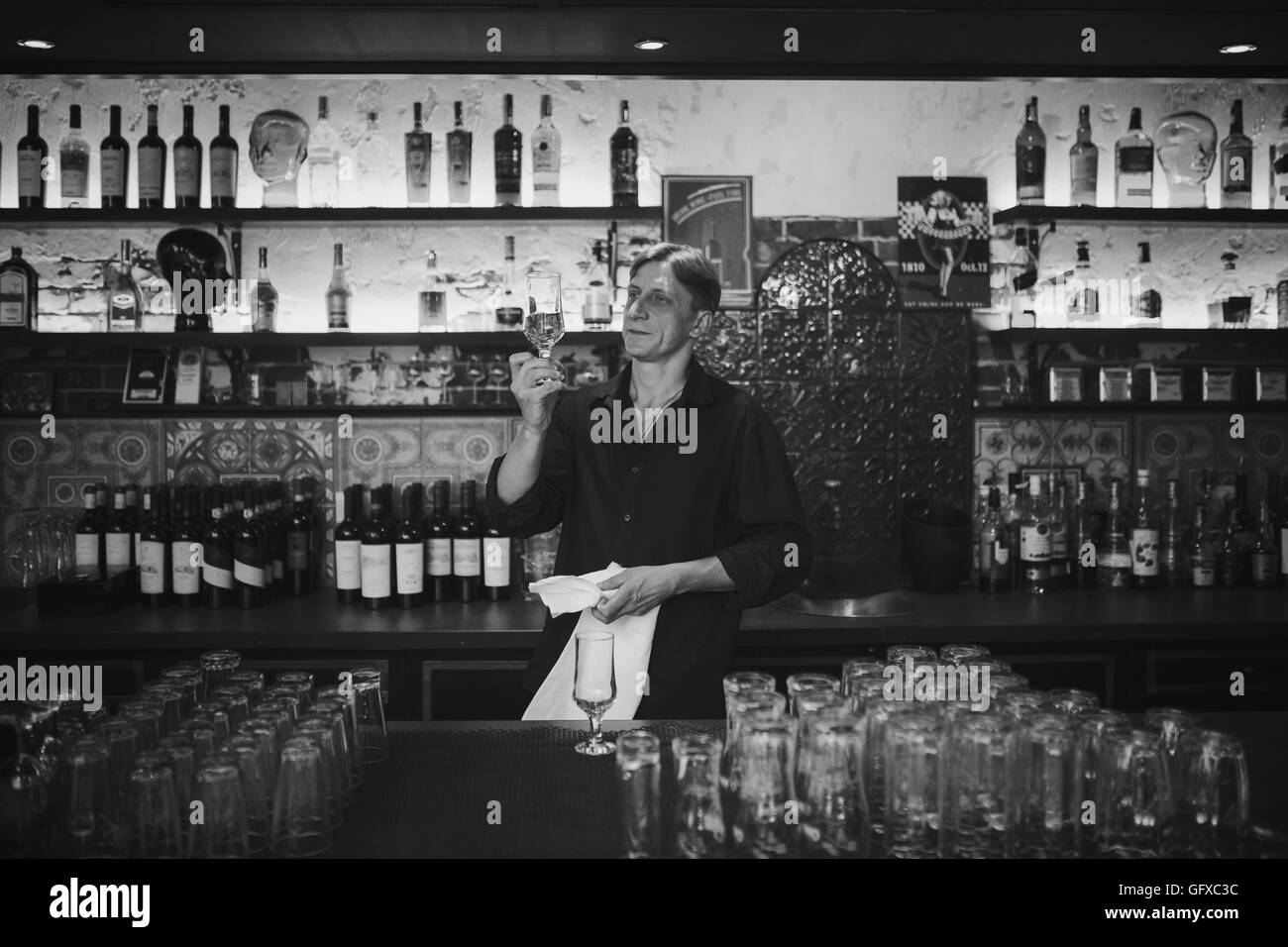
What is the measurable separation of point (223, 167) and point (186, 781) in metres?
2.85

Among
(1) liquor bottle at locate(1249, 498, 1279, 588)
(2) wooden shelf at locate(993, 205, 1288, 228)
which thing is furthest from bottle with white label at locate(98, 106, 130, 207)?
(1) liquor bottle at locate(1249, 498, 1279, 588)

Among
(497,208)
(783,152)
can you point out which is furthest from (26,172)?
(783,152)

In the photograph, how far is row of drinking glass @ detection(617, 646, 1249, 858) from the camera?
142 centimetres

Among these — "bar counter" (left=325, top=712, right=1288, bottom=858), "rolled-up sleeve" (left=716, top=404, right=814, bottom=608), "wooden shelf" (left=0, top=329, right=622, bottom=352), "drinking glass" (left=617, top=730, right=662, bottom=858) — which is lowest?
"bar counter" (left=325, top=712, right=1288, bottom=858)

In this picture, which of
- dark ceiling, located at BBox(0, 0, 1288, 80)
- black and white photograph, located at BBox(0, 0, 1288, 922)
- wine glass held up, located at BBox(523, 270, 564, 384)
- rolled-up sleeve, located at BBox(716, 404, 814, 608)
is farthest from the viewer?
dark ceiling, located at BBox(0, 0, 1288, 80)

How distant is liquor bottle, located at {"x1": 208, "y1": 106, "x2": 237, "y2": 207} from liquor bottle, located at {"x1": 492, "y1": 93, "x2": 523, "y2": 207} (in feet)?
2.88

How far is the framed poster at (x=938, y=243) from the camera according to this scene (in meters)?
4.03

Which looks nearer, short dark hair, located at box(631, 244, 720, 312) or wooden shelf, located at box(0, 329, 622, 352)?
short dark hair, located at box(631, 244, 720, 312)

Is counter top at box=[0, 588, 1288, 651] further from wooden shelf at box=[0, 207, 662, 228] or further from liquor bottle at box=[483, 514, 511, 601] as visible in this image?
wooden shelf at box=[0, 207, 662, 228]

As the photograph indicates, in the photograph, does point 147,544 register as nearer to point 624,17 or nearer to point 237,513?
point 237,513

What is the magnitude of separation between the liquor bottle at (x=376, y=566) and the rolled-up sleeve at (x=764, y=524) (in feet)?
4.27

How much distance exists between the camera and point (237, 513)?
3.64 metres

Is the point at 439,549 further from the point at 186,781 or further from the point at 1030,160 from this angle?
the point at 1030,160

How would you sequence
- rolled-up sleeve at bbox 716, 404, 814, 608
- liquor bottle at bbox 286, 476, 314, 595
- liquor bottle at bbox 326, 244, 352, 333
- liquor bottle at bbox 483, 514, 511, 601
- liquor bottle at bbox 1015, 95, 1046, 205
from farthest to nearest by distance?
liquor bottle at bbox 1015, 95, 1046, 205 → liquor bottle at bbox 326, 244, 352, 333 → liquor bottle at bbox 286, 476, 314, 595 → liquor bottle at bbox 483, 514, 511, 601 → rolled-up sleeve at bbox 716, 404, 814, 608
